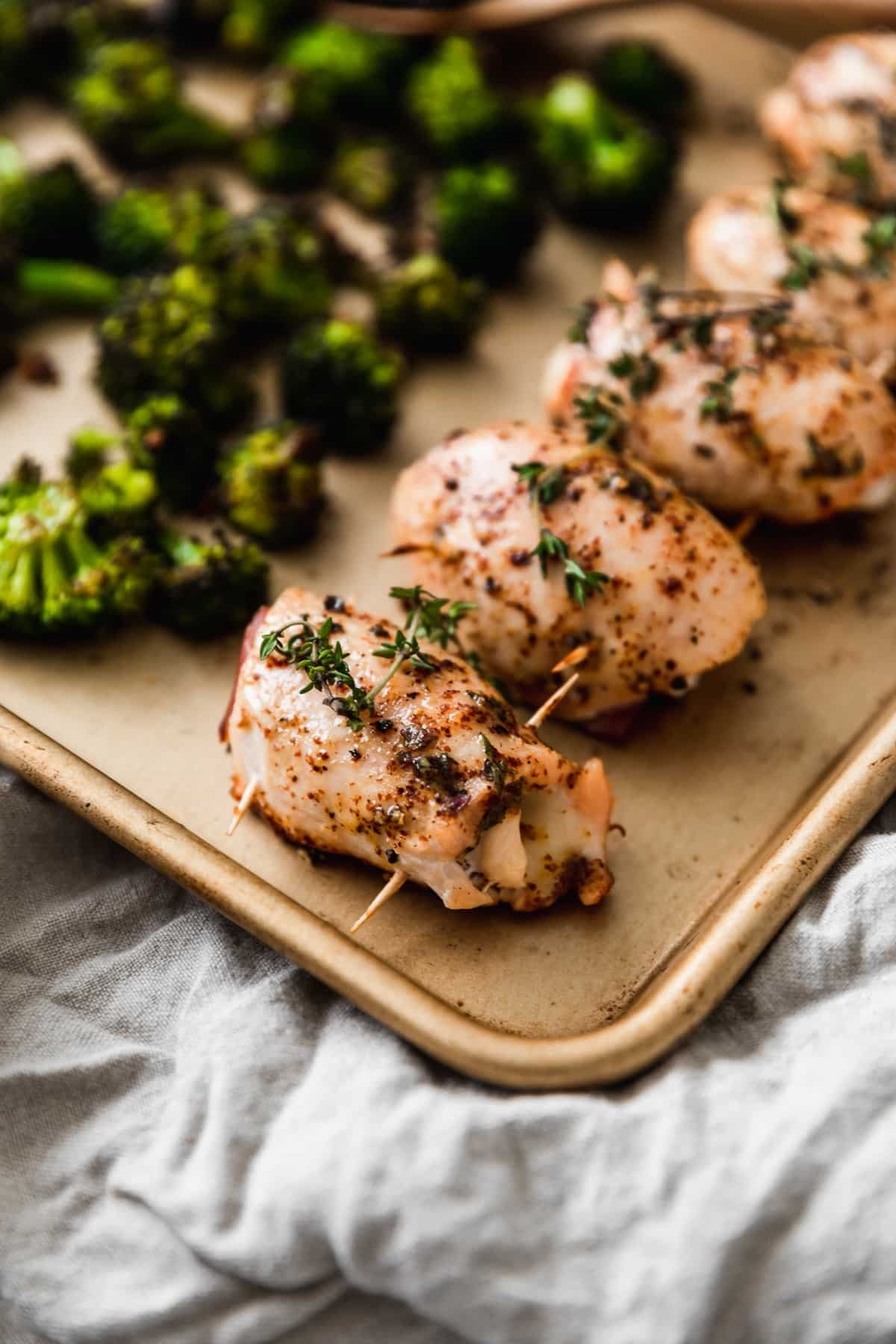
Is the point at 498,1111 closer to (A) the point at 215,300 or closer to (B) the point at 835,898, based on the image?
(B) the point at 835,898

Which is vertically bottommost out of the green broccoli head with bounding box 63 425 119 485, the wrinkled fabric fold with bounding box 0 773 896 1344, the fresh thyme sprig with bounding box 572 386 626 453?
the wrinkled fabric fold with bounding box 0 773 896 1344

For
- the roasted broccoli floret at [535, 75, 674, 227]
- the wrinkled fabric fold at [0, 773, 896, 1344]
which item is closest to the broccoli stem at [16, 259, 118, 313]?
the roasted broccoli floret at [535, 75, 674, 227]

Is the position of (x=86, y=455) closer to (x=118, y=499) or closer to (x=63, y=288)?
(x=118, y=499)

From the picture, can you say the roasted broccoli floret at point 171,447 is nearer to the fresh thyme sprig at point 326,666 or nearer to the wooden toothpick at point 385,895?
the fresh thyme sprig at point 326,666

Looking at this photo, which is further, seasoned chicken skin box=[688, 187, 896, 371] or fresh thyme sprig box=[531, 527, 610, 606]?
seasoned chicken skin box=[688, 187, 896, 371]

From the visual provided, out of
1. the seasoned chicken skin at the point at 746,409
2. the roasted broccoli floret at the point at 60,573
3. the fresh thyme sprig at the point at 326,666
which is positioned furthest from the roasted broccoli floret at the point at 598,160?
the fresh thyme sprig at the point at 326,666

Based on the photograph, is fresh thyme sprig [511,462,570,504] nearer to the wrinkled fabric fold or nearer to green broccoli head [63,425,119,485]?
the wrinkled fabric fold

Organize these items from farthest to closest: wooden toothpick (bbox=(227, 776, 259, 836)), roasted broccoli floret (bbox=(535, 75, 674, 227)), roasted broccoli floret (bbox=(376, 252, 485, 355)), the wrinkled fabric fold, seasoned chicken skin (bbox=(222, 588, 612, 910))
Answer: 1. roasted broccoli floret (bbox=(535, 75, 674, 227))
2. roasted broccoli floret (bbox=(376, 252, 485, 355))
3. wooden toothpick (bbox=(227, 776, 259, 836))
4. seasoned chicken skin (bbox=(222, 588, 612, 910))
5. the wrinkled fabric fold

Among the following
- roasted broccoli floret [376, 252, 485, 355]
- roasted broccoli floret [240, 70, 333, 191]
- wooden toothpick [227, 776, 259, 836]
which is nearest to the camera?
wooden toothpick [227, 776, 259, 836]
